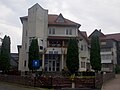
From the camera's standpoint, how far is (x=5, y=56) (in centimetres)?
4912

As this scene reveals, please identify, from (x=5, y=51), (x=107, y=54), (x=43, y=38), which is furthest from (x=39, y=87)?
(x=107, y=54)

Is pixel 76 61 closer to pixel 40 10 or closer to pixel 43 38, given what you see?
pixel 43 38

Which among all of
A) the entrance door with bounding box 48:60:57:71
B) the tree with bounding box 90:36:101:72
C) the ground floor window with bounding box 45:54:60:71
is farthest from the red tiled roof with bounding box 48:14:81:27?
the entrance door with bounding box 48:60:57:71

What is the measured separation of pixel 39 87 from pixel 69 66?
1301 cm

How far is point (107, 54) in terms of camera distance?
80.5 metres

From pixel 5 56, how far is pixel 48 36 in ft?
34.8

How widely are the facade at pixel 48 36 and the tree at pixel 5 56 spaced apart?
518 cm

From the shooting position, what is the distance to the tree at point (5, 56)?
4869 centimetres

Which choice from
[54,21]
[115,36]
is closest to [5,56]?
[54,21]

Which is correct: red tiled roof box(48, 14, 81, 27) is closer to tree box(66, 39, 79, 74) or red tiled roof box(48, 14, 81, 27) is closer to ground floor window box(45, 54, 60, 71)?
ground floor window box(45, 54, 60, 71)

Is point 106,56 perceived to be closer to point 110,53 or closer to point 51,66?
point 110,53

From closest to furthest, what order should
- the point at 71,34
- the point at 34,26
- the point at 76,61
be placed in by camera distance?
the point at 76,61 < the point at 34,26 < the point at 71,34

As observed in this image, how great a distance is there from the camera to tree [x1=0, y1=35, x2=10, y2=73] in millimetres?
48688

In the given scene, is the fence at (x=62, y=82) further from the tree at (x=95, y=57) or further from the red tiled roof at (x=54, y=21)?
the red tiled roof at (x=54, y=21)
